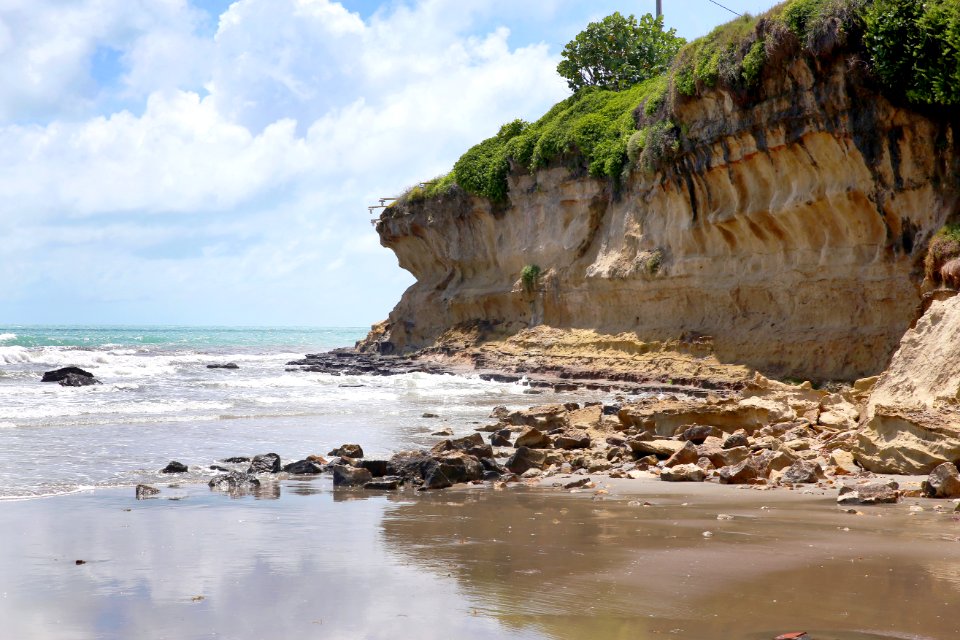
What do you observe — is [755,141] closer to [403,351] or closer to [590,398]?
[590,398]

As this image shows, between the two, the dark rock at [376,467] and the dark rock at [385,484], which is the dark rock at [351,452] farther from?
the dark rock at [385,484]

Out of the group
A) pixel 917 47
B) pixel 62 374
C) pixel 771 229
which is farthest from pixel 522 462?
pixel 62 374

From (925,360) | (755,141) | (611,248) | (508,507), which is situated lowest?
(508,507)

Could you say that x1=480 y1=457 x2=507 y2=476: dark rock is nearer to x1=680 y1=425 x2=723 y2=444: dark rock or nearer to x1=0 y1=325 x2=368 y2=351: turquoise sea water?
x1=680 y1=425 x2=723 y2=444: dark rock

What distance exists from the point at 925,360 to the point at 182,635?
8.72 m

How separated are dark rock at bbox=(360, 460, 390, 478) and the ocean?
1.98 m

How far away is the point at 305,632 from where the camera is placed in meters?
4.96

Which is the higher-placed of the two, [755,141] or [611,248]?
[755,141]

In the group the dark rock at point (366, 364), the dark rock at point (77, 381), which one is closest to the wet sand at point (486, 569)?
the dark rock at point (77, 381)

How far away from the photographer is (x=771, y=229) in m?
23.8

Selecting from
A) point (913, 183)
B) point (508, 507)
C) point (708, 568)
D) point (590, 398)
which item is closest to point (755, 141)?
point (913, 183)

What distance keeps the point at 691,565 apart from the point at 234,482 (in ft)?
19.2

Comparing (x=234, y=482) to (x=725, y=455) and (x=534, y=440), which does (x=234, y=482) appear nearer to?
(x=534, y=440)

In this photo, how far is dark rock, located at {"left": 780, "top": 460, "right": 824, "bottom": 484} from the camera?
30.9ft
